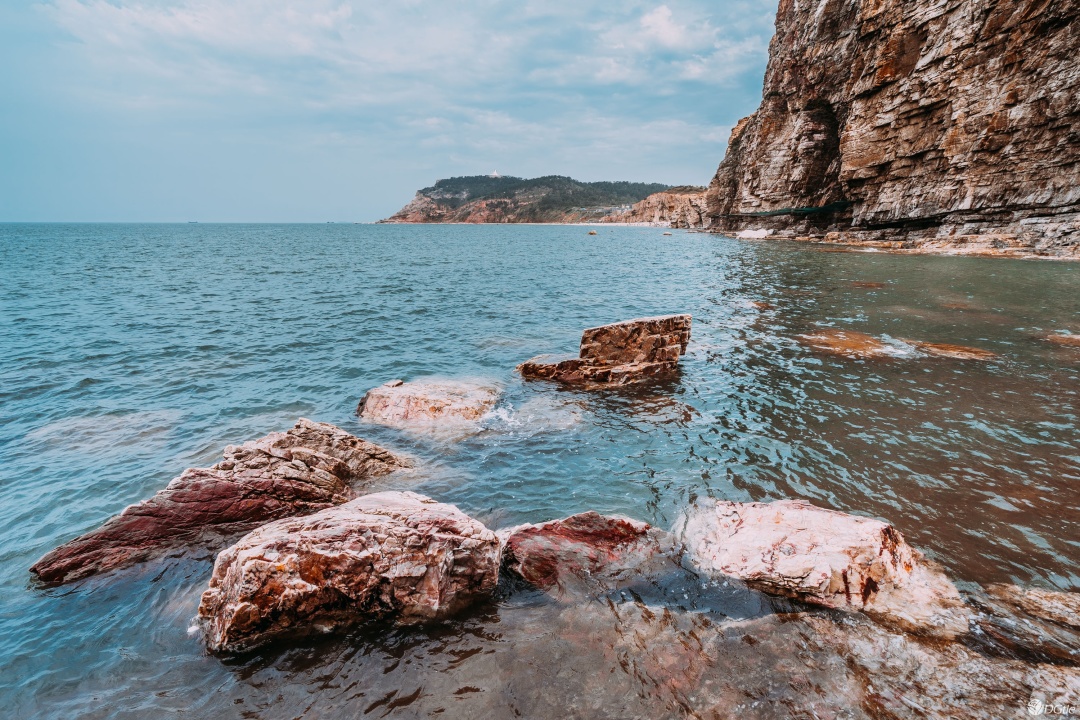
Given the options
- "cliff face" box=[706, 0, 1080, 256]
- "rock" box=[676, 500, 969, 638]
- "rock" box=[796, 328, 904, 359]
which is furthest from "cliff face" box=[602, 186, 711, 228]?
"rock" box=[676, 500, 969, 638]

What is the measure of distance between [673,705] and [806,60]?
88.8m

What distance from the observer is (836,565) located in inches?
236

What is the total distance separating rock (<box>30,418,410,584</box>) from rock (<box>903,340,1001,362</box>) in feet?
62.4

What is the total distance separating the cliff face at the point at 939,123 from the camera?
40.9 metres

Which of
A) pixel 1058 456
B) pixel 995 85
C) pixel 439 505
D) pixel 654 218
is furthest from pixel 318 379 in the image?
pixel 654 218

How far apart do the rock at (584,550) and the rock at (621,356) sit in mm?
7908

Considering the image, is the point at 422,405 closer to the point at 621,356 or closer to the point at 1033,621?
the point at 621,356

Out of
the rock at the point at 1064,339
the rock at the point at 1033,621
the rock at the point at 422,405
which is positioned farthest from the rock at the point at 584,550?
the rock at the point at 1064,339

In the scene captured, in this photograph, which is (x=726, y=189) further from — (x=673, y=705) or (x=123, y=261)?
(x=673, y=705)

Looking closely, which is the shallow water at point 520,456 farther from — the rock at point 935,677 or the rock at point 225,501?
the rock at point 225,501

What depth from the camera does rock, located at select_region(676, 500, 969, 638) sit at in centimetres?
566

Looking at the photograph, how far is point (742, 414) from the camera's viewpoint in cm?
1245

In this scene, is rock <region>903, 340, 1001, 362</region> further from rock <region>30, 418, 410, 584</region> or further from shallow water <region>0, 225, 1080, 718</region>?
rock <region>30, 418, 410, 584</region>

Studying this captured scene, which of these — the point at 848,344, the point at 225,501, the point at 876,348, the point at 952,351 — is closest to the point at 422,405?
the point at 225,501
